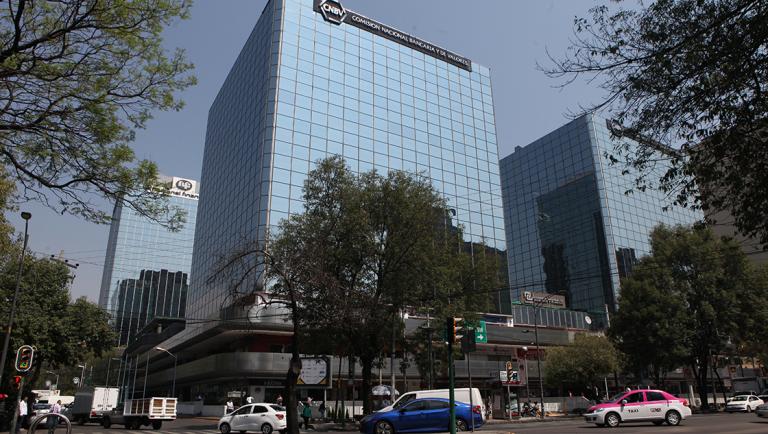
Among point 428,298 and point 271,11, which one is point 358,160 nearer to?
point 271,11

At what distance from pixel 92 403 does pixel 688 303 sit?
46.7 meters

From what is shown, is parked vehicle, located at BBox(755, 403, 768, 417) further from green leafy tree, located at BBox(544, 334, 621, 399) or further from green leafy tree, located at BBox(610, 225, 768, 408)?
green leafy tree, located at BBox(544, 334, 621, 399)

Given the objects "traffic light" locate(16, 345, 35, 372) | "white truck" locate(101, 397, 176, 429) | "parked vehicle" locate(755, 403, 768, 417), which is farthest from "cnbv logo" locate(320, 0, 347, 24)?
"parked vehicle" locate(755, 403, 768, 417)

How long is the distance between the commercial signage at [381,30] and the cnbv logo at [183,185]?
9733 cm

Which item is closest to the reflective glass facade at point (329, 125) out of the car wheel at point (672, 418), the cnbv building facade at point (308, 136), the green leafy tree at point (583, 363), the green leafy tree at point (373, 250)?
the cnbv building facade at point (308, 136)

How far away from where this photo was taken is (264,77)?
5972cm

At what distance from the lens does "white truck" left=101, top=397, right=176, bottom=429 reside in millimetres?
30453

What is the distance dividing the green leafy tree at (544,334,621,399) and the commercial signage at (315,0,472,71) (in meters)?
44.2

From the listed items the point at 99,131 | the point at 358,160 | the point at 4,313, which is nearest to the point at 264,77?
the point at 358,160

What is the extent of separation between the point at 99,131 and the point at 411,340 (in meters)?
24.2

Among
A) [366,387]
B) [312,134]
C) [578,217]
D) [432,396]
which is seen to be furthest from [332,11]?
[578,217]

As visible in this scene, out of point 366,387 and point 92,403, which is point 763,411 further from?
point 92,403

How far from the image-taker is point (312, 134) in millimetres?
58250

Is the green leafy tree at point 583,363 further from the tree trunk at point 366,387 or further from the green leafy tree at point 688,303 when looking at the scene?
the tree trunk at point 366,387
